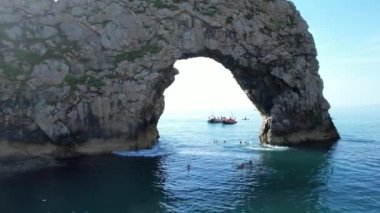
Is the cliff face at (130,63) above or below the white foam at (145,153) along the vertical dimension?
above

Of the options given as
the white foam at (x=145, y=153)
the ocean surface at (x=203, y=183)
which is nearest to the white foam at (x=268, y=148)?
the ocean surface at (x=203, y=183)

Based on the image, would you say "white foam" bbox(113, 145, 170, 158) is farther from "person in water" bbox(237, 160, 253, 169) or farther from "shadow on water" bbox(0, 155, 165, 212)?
"person in water" bbox(237, 160, 253, 169)

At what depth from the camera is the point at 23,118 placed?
60.9 m

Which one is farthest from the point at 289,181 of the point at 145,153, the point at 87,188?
the point at 145,153

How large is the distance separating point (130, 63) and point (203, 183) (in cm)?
3003

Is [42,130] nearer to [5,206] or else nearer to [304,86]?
[5,206]

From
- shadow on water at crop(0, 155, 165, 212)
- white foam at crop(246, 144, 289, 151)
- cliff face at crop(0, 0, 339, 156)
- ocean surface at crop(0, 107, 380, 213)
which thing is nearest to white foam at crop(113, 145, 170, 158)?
ocean surface at crop(0, 107, 380, 213)

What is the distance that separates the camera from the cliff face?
205ft

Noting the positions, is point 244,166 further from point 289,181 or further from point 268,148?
point 268,148

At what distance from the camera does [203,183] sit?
1922 inches

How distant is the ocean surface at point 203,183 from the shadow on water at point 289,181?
0.10 m

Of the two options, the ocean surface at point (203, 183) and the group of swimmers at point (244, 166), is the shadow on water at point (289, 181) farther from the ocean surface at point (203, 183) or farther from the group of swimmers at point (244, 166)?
the group of swimmers at point (244, 166)

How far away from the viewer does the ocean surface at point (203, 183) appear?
3919 cm

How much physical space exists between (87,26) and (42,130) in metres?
20.1
